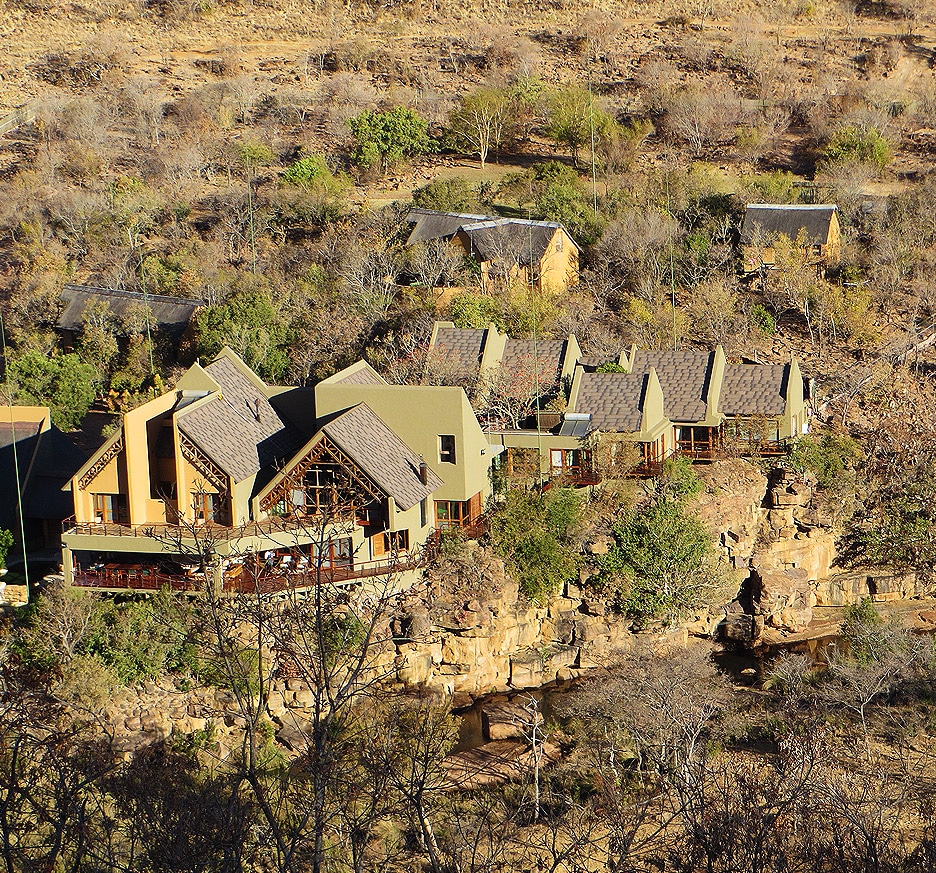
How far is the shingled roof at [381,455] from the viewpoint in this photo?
40031 mm

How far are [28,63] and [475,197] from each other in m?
43.8

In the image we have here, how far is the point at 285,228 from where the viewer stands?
66.0m

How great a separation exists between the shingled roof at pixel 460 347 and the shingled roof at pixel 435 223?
10.6 m

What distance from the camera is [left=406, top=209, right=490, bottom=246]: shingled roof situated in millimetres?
60031

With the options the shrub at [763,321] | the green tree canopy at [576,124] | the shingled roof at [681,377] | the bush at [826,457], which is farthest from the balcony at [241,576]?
the green tree canopy at [576,124]

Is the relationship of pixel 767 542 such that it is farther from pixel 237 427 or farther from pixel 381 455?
pixel 237 427

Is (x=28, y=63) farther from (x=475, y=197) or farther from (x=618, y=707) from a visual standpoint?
(x=618, y=707)

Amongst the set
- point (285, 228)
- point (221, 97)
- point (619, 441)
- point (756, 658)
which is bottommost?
point (756, 658)

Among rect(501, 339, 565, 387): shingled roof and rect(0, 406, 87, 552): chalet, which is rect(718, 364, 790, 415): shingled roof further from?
rect(0, 406, 87, 552): chalet

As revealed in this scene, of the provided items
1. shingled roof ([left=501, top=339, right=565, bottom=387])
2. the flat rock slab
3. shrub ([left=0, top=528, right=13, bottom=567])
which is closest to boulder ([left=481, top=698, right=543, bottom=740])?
the flat rock slab

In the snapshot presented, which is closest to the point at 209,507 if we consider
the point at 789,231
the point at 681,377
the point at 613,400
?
the point at 613,400

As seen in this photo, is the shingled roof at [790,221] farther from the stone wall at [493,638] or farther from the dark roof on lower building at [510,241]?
the stone wall at [493,638]

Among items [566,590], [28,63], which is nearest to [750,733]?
[566,590]

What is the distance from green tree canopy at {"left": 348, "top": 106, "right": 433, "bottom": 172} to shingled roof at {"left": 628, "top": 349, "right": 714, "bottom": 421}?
26.6 metres
